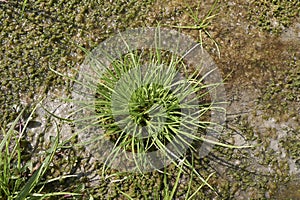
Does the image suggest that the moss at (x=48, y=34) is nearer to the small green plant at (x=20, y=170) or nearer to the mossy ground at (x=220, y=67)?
the mossy ground at (x=220, y=67)

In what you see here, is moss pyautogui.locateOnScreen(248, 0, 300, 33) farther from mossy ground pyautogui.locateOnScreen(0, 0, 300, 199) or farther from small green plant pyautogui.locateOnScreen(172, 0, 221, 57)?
small green plant pyautogui.locateOnScreen(172, 0, 221, 57)

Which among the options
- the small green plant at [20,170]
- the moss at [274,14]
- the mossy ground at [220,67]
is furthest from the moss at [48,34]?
the moss at [274,14]

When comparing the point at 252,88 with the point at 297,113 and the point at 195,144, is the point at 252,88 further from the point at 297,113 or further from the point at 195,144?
the point at 195,144

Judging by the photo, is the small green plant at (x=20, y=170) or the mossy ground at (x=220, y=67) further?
the mossy ground at (x=220, y=67)

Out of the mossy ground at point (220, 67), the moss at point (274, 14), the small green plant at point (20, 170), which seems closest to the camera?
the small green plant at point (20, 170)

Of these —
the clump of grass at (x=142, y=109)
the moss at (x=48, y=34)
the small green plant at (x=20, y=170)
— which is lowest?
the small green plant at (x=20, y=170)

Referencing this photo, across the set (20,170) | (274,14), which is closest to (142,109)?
(20,170)

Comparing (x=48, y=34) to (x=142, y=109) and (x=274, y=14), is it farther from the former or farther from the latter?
(x=274, y=14)
